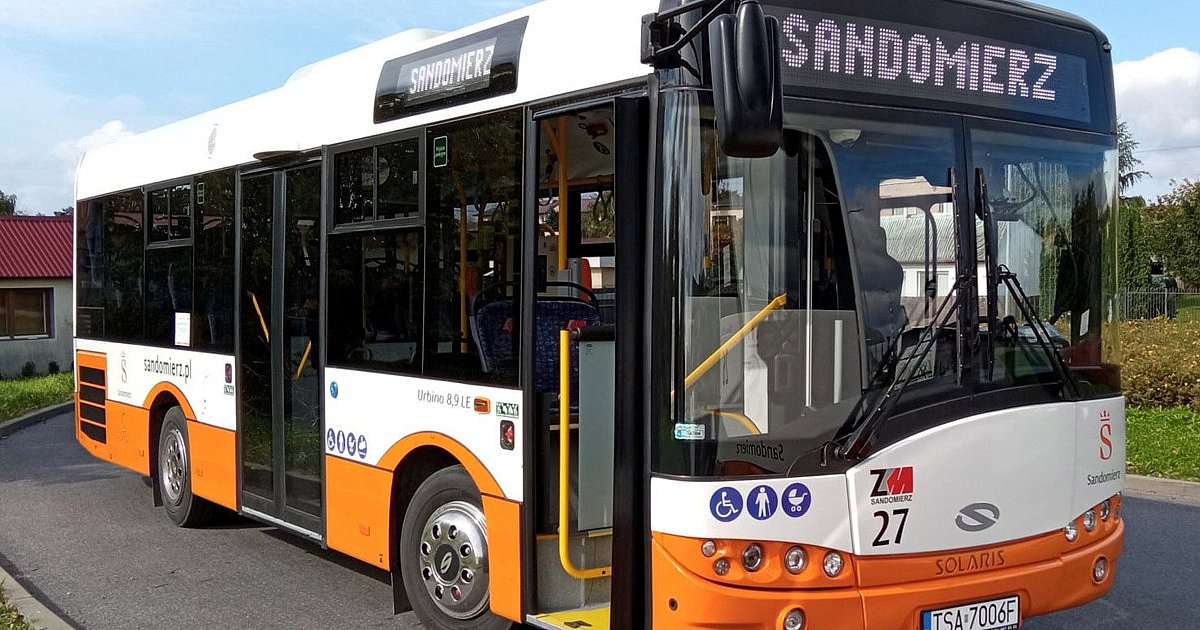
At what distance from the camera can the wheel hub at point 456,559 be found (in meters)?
5.66

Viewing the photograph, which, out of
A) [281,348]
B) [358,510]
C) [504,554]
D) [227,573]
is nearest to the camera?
[504,554]

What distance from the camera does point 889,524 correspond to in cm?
443

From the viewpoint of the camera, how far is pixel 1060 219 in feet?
16.5

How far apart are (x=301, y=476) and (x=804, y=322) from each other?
4018 mm

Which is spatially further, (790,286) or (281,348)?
(281,348)

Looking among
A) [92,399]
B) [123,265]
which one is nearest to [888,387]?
[123,265]

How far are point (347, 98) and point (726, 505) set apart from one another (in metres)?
3.74

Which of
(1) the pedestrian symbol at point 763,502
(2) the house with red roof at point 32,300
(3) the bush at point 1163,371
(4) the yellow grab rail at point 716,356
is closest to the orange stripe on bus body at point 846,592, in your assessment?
(1) the pedestrian symbol at point 763,502

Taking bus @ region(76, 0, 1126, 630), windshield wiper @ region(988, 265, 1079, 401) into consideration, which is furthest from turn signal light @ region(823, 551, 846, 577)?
windshield wiper @ region(988, 265, 1079, 401)

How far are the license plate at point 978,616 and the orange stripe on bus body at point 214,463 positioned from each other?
16.9ft

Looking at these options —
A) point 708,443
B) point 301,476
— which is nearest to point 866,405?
point 708,443

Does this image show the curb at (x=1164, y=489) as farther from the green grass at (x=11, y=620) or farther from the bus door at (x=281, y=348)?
the green grass at (x=11, y=620)

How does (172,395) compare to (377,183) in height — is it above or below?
below

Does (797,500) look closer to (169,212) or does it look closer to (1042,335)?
(1042,335)
